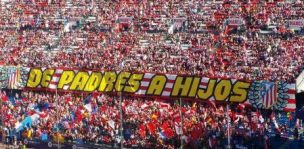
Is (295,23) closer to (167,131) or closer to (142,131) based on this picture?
(167,131)

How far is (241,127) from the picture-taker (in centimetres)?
3123

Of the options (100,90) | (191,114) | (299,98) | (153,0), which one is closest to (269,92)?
(299,98)

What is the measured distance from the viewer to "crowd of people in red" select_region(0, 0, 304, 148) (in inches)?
1293

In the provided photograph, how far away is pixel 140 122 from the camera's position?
34.2 metres

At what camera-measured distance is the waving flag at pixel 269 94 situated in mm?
33438

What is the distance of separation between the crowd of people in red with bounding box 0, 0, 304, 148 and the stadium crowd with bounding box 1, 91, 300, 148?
0.06 m

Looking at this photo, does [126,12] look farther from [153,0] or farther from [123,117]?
[123,117]

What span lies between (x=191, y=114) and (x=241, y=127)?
10.5 feet

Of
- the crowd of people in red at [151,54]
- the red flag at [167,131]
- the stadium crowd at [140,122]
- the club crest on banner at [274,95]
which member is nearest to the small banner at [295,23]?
the crowd of people in red at [151,54]

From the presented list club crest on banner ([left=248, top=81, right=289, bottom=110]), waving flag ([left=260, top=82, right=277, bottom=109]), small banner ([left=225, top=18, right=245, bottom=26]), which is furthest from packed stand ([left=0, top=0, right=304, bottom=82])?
waving flag ([left=260, top=82, right=277, bottom=109])

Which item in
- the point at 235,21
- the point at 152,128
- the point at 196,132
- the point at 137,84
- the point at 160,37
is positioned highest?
the point at 235,21

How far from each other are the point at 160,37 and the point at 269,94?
14.7 m

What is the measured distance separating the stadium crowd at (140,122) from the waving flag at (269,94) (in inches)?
25.8

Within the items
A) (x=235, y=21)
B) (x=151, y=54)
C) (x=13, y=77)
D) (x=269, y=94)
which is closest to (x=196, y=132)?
(x=269, y=94)
